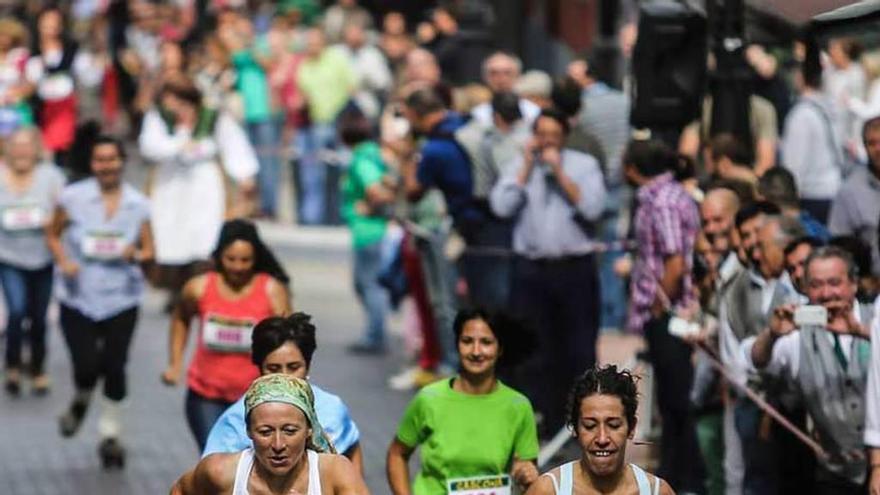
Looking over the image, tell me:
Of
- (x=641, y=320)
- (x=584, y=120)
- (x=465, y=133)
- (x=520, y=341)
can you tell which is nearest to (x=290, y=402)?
(x=520, y=341)

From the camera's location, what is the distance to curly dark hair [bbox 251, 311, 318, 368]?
31.9ft

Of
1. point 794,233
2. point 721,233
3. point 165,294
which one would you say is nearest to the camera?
point 794,233

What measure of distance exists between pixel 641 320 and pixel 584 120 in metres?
3.53

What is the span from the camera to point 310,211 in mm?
24531

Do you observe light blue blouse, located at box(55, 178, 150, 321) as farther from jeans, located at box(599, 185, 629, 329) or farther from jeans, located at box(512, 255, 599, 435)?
jeans, located at box(599, 185, 629, 329)

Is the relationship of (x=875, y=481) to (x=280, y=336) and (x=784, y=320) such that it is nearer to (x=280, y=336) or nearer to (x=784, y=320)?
(x=784, y=320)

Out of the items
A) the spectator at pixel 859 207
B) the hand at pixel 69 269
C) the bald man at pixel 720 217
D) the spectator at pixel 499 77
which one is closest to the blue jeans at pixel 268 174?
the spectator at pixel 499 77

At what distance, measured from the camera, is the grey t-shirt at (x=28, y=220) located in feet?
54.4

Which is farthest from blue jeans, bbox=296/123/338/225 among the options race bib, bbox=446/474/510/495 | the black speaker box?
race bib, bbox=446/474/510/495

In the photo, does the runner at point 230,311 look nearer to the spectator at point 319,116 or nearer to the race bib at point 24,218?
the race bib at point 24,218

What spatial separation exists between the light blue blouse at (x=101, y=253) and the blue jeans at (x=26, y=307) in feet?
5.01

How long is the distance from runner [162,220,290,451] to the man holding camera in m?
2.68

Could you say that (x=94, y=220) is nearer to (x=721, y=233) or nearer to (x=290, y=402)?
(x=721, y=233)

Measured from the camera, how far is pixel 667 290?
13305mm
